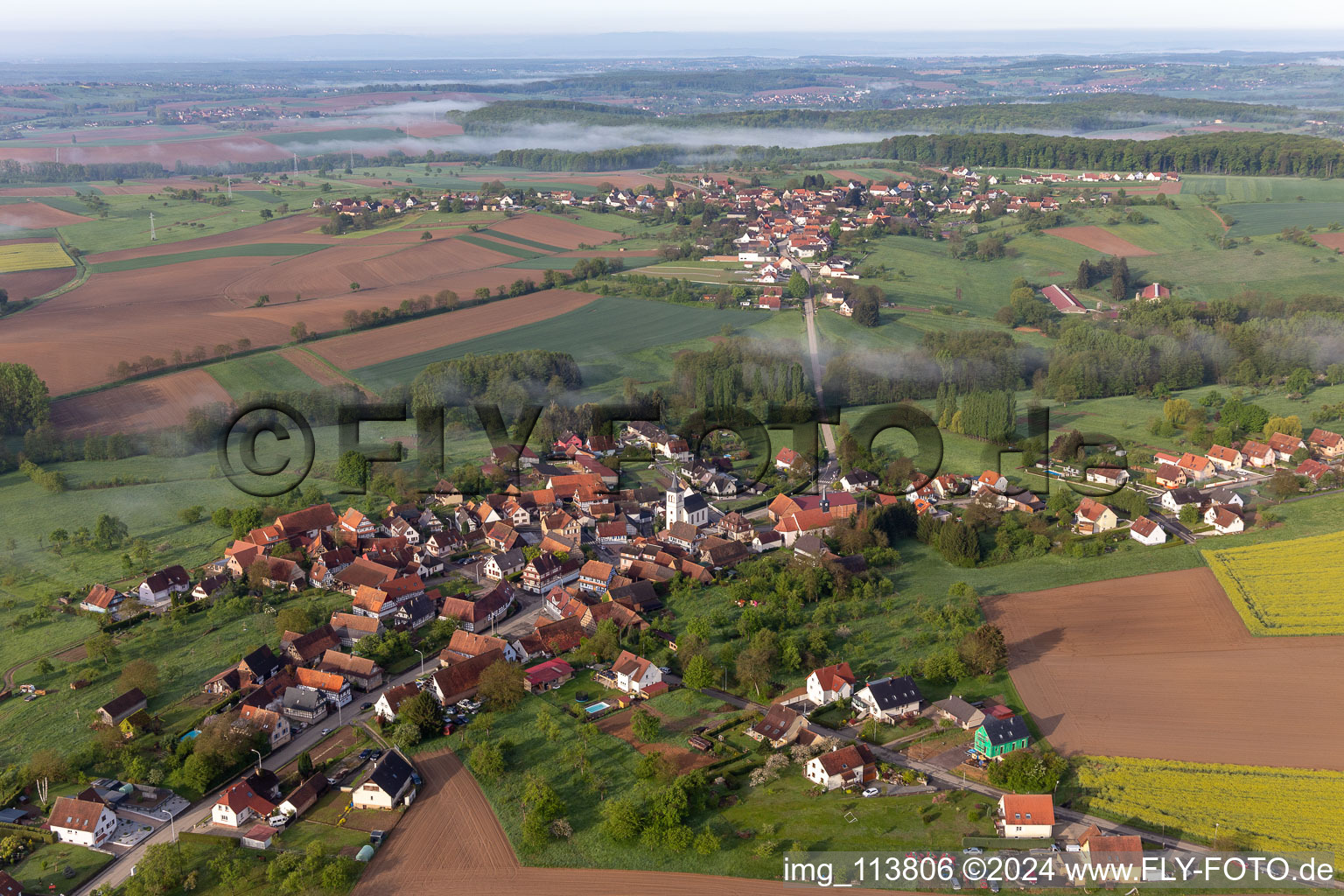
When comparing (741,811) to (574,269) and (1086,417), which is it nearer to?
(1086,417)

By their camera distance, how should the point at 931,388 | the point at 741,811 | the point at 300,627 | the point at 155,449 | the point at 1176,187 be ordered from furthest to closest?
the point at 1176,187, the point at 931,388, the point at 155,449, the point at 300,627, the point at 741,811

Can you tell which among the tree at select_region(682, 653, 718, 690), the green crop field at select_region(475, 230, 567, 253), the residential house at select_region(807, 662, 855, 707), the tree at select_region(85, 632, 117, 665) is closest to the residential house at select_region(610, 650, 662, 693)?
the tree at select_region(682, 653, 718, 690)

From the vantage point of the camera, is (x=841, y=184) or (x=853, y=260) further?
(x=841, y=184)

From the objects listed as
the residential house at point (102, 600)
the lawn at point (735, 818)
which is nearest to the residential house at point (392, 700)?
the lawn at point (735, 818)

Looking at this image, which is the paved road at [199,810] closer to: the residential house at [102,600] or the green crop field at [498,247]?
the residential house at [102,600]

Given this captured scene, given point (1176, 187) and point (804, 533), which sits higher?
point (1176, 187)

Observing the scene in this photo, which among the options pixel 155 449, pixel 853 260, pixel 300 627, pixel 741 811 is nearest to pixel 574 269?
pixel 853 260

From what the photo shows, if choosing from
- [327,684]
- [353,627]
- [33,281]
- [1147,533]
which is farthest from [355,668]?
[33,281]

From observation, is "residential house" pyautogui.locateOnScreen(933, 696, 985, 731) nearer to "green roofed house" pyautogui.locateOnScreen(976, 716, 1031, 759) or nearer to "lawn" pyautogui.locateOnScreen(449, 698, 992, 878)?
"green roofed house" pyautogui.locateOnScreen(976, 716, 1031, 759)
